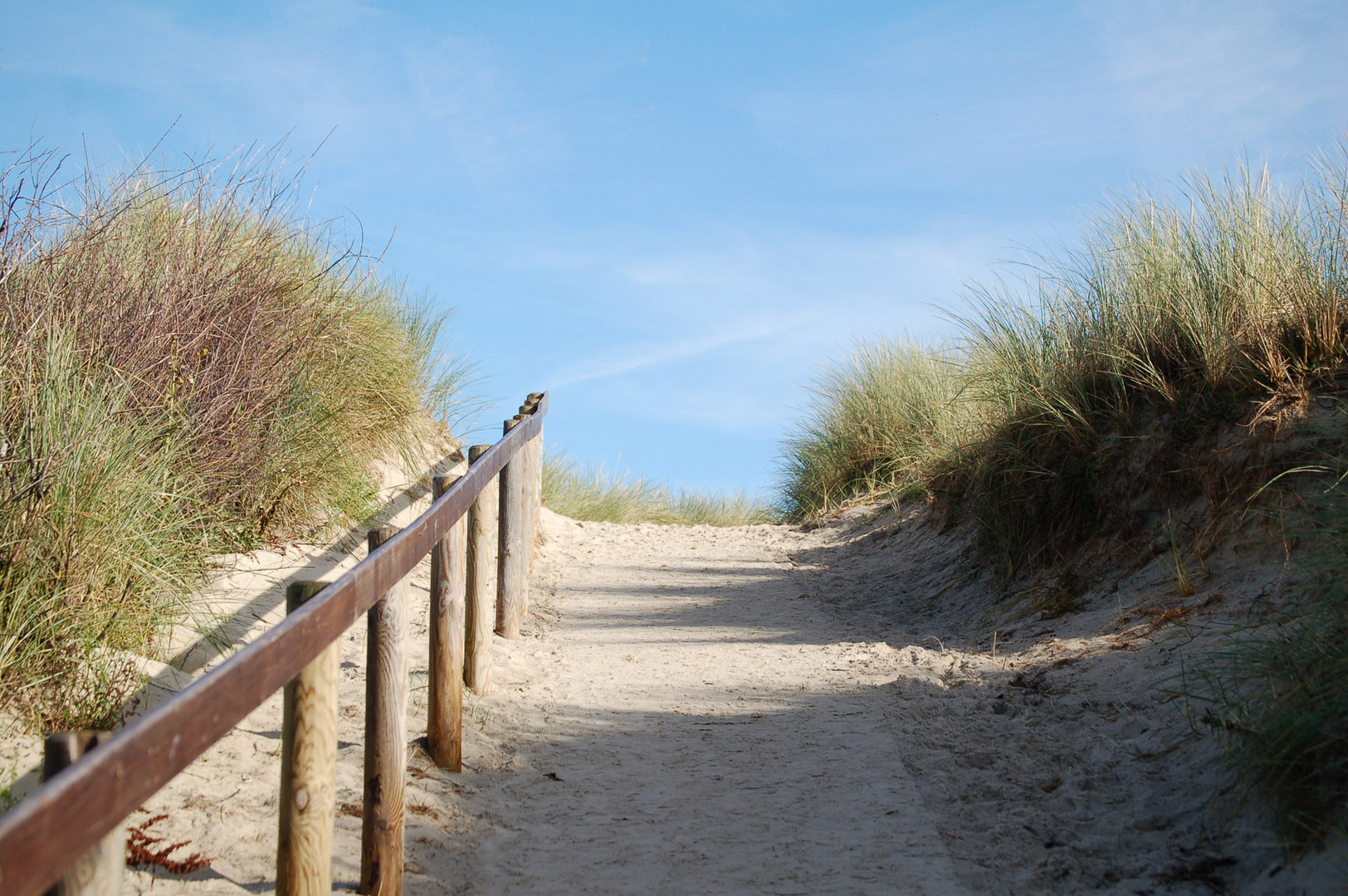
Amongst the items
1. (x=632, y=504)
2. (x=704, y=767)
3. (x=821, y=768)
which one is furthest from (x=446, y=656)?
(x=632, y=504)

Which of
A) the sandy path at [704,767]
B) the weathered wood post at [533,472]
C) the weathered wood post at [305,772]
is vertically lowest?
the sandy path at [704,767]

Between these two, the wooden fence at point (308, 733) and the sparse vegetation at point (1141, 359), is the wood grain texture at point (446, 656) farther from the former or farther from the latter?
the sparse vegetation at point (1141, 359)

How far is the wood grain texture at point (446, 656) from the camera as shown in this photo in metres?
3.79

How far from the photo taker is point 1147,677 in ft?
13.3

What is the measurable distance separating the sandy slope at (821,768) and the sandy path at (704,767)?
1 centimetres

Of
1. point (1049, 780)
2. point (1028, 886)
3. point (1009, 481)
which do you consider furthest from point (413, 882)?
point (1009, 481)

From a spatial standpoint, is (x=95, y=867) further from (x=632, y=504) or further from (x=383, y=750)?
(x=632, y=504)

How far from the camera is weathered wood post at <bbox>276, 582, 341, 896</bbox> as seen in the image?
2.29 meters

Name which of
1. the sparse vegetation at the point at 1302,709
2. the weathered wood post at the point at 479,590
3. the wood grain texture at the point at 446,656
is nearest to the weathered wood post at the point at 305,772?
the wood grain texture at the point at 446,656

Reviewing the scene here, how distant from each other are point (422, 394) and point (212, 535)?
3.81 m

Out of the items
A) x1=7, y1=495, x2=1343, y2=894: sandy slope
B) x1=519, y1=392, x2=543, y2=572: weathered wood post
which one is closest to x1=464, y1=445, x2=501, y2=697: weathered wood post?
x1=7, y1=495, x2=1343, y2=894: sandy slope

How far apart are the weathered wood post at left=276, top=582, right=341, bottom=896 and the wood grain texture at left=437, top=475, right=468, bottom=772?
4.66 ft

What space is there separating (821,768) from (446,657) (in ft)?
5.52

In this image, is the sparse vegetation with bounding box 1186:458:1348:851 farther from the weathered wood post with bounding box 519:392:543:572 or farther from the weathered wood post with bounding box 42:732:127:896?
the weathered wood post with bounding box 519:392:543:572
